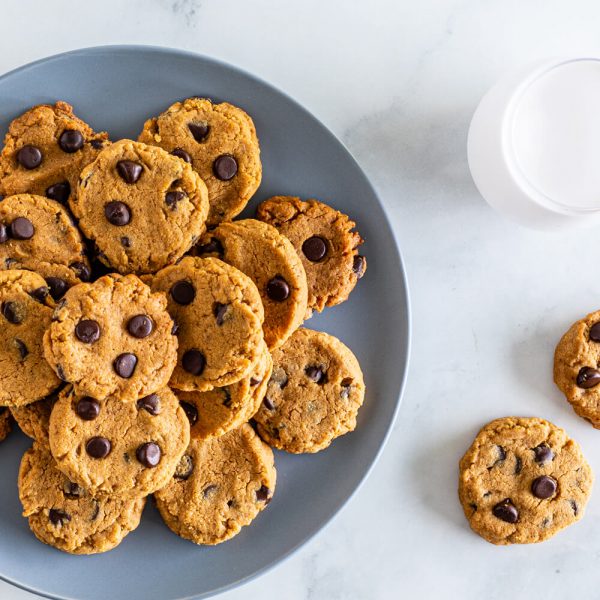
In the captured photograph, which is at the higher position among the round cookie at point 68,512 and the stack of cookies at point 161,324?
the stack of cookies at point 161,324

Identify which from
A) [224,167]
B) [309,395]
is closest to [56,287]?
[224,167]

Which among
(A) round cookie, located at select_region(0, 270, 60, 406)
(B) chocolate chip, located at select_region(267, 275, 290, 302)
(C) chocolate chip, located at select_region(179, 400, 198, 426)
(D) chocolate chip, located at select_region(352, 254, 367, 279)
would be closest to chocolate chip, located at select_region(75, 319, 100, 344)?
(A) round cookie, located at select_region(0, 270, 60, 406)

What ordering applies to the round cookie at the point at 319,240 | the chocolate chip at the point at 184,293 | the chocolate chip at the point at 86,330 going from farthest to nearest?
the round cookie at the point at 319,240 < the chocolate chip at the point at 184,293 < the chocolate chip at the point at 86,330

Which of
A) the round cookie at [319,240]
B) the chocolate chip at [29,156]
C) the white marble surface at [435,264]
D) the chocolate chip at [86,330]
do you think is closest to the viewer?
the chocolate chip at [86,330]

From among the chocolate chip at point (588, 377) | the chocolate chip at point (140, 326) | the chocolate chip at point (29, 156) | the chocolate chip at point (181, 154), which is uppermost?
the chocolate chip at point (29, 156)

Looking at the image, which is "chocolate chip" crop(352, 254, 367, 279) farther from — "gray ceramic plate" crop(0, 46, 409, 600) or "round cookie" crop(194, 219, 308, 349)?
"round cookie" crop(194, 219, 308, 349)

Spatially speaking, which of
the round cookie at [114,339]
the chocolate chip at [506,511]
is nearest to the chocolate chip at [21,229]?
the round cookie at [114,339]

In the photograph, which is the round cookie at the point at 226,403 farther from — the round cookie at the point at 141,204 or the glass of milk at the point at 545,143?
the glass of milk at the point at 545,143
